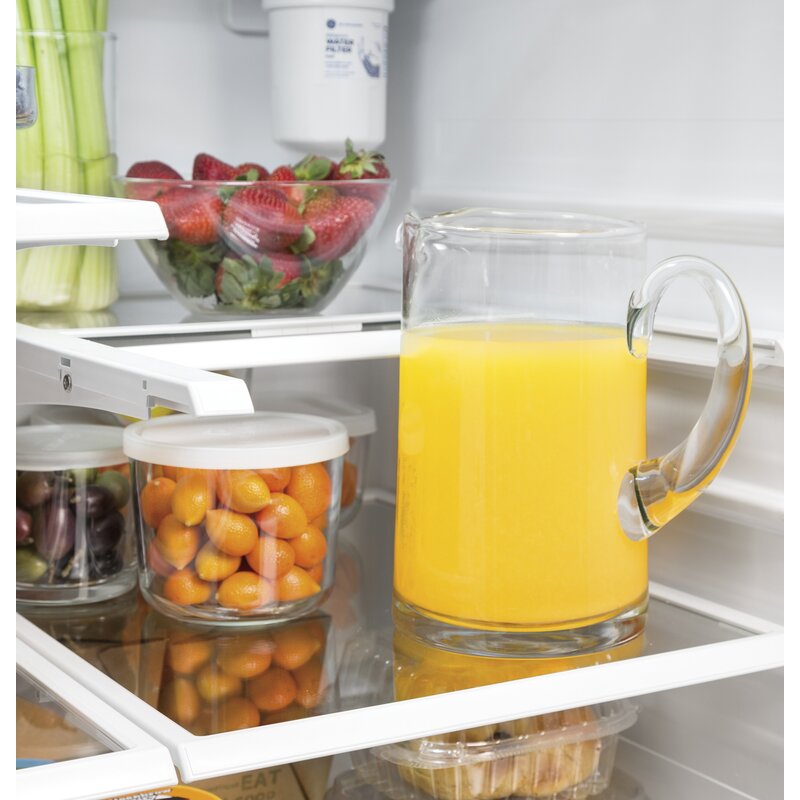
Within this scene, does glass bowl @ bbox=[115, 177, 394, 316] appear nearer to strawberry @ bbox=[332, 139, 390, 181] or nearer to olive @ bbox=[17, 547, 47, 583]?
strawberry @ bbox=[332, 139, 390, 181]

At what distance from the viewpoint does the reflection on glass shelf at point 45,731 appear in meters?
0.73

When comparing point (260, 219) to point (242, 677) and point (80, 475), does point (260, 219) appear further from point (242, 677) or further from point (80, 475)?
point (242, 677)

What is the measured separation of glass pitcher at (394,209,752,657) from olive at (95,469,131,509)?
26 cm

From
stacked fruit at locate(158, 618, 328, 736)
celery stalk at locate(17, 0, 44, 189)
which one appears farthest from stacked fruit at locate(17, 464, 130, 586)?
celery stalk at locate(17, 0, 44, 189)

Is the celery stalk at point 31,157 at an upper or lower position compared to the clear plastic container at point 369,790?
upper

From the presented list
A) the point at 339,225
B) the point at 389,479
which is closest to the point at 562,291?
the point at 339,225

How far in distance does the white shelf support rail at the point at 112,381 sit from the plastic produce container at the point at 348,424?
379 mm

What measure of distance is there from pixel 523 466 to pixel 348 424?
15.5 inches

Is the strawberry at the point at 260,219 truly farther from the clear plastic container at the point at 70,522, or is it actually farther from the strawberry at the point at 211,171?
the clear plastic container at the point at 70,522

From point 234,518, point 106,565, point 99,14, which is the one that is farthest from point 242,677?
point 99,14

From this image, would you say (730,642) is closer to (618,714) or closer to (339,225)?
(618,714)

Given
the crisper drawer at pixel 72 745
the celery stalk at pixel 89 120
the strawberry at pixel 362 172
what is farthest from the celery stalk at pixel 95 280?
the crisper drawer at pixel 72 745

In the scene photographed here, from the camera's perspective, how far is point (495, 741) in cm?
87

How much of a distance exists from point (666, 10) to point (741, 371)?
13.9 inches
